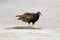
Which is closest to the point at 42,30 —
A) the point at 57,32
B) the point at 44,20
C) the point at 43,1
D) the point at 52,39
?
the point at 57,32

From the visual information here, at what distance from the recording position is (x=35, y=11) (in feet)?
34.0

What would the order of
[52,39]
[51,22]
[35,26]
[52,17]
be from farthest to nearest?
[52,17] < [51,22] < [35,26] < [52,39]

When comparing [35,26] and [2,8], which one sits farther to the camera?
[2,8]

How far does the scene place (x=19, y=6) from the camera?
11578mm

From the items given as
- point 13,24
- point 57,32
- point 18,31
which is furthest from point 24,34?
point 13,24

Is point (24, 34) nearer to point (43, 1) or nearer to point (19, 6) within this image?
point (19, 6)

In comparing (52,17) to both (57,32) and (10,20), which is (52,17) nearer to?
(10,20)

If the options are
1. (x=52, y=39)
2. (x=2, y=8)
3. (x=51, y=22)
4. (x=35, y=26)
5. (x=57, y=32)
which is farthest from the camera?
(x=2, y=8)

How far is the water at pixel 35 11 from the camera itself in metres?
7.09

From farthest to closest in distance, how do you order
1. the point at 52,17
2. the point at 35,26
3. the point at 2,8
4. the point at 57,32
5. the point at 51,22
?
the point at 2,8
the point at 52,17
the point at 51,22
the point at 35,26
the point at 57,32

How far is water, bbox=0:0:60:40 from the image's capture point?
23.3 feet

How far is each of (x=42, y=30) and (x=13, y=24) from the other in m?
1.17

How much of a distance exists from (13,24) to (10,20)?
646 millimetres

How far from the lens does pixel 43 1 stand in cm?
1290
